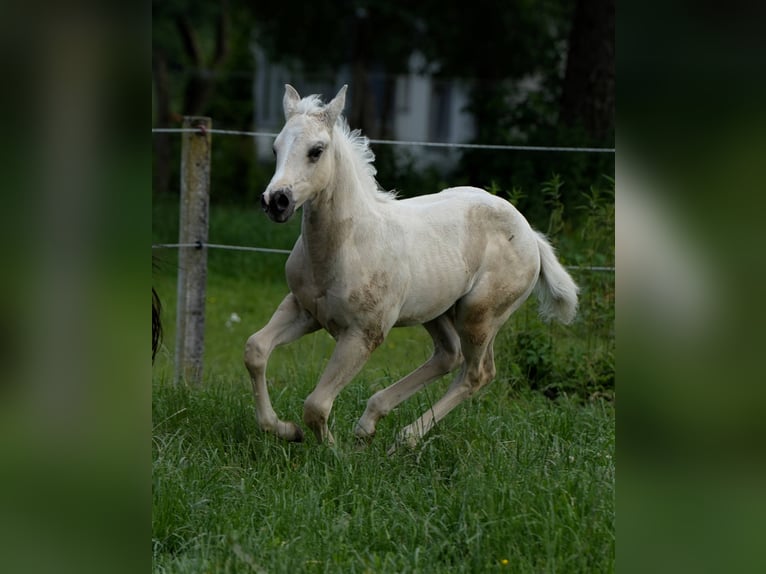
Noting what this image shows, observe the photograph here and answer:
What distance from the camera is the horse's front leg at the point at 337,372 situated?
15.4 feet

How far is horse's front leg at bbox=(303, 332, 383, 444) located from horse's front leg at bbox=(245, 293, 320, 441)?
14cm

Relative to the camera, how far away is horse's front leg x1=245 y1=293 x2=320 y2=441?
467 centimetres

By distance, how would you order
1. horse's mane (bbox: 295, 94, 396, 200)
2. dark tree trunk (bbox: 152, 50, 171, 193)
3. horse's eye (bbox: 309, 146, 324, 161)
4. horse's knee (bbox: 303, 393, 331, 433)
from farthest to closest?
dark tree trunk (bbox: 152, 50, 171, 193), horse's knee (bbox: 303, 393, 331, 433), horse's mane (bbox: 295, 94, 396, 200), horse's eye (bbox: 309, 146, 324, 161)

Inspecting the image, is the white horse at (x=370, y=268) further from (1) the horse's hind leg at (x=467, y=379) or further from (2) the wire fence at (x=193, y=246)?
(2) the wire fence at (x=193, y=246)

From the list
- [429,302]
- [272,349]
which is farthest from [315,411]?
[429,302]

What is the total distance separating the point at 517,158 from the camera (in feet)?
42.2

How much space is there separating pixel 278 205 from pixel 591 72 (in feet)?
30.3

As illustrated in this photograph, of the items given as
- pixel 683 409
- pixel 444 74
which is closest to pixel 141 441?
pixel 683 409

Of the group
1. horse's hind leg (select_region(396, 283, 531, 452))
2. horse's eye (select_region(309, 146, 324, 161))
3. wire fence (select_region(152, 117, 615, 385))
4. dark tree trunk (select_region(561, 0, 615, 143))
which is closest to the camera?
horse's eye (select_region(309, 146, 324, 161))

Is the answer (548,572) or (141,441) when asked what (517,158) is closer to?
(548,572)

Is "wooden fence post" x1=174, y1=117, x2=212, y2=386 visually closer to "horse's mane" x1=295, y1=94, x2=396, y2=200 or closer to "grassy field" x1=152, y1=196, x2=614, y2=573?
"grassy field" x1=152, y1=196, x2=614, y2=573

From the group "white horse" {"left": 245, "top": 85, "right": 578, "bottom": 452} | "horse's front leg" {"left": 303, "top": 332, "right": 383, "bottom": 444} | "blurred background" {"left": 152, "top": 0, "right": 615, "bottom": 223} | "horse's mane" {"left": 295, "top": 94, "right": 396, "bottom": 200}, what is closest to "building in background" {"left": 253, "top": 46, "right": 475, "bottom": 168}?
"blurred background" {"left": 152, "top": 0, "right": 615, "bottom": 223}

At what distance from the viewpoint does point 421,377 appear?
533 cm

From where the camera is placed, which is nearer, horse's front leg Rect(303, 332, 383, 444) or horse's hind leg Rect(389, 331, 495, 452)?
horse's front leg Rect(303, 332, 383, 444)
